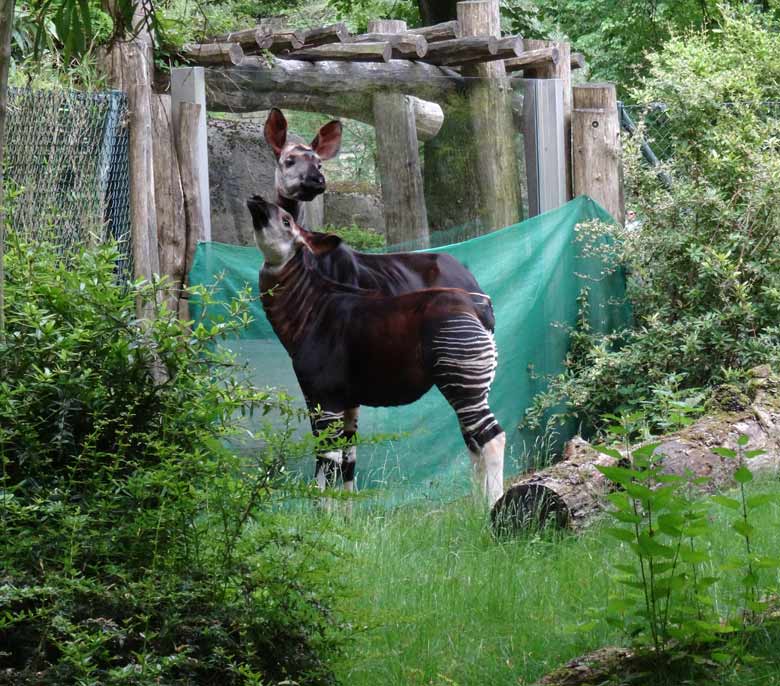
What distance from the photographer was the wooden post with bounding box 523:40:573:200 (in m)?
9.52

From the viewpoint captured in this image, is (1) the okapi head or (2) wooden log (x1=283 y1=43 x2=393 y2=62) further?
(2) wooden log (x1=283 y1=43 x2=393 y2=62)

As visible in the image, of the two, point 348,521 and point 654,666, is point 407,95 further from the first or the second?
point 654,666

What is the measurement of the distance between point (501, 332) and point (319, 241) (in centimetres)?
196

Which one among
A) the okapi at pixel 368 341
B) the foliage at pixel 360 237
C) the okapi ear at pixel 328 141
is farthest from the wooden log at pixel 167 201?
the foliage at pixel 360 237

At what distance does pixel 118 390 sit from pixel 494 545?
3033 mm

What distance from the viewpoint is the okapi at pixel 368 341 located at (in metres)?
7.47

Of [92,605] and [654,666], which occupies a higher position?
[92,605]

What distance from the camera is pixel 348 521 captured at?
21.9 feet

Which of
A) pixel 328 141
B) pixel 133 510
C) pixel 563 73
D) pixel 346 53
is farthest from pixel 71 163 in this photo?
pixel 563 73

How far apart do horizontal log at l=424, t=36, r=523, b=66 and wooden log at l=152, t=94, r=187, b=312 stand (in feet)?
7.37

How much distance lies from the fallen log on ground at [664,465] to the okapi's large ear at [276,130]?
2.59 metres

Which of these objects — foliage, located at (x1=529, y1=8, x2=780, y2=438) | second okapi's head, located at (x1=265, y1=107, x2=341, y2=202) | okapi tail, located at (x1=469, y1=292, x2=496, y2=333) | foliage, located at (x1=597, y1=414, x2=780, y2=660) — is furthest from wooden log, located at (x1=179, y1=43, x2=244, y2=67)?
foliage, located at (x1=597, y1=414, x2=780, y2=660)

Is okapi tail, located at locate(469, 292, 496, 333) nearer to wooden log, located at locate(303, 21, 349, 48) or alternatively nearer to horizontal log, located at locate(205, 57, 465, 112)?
horizontal log, located at locate(205, 57, 465, 112)

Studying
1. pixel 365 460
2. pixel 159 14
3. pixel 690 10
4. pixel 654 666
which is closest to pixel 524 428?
pixel 365 460
